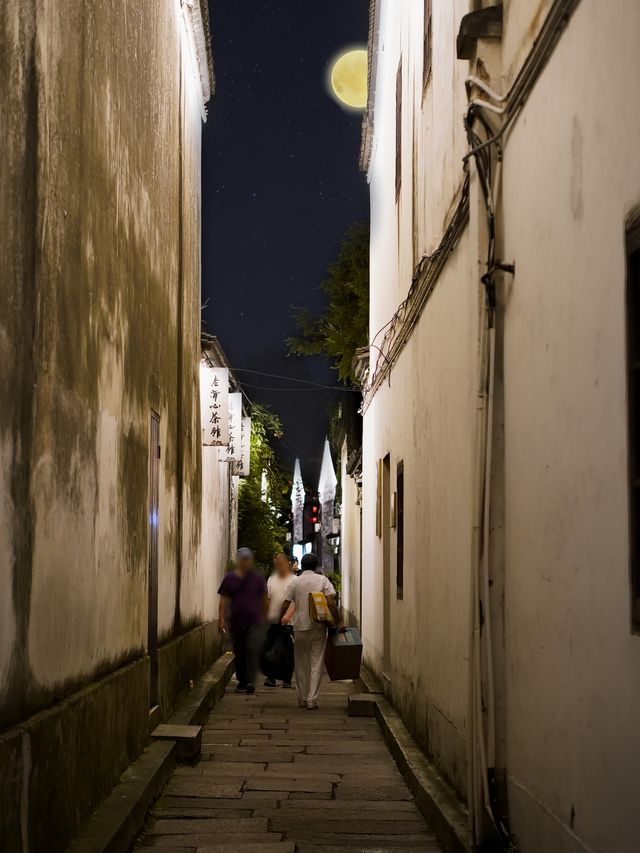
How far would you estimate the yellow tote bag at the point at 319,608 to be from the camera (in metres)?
14.9

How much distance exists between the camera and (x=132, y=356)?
9930mm

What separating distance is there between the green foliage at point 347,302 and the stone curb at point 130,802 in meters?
16.3

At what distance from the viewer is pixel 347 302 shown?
91.7 feet

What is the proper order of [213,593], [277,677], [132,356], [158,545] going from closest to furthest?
[132,356], [158,545], [277,677], [213,593]

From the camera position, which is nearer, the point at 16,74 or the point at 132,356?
the point at 16,74

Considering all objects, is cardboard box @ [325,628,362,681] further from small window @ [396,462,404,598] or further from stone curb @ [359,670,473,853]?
stone curb @ [359,670,473,853]

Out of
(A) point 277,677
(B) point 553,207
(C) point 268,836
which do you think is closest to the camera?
(B) point 553,207

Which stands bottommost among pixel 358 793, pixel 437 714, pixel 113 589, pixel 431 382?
pixel 358 793

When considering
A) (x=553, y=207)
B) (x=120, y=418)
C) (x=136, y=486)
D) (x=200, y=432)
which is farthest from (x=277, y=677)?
(x=553, y=207)

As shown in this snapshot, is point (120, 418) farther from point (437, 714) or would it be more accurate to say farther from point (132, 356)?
point (437, 714)

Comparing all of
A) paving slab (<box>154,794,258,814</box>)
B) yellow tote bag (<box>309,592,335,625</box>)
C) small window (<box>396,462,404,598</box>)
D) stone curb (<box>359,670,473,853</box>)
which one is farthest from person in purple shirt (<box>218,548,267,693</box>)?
paving slab (<box>154,794,258,814</box>)

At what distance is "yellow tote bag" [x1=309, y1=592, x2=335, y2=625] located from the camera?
14.9m

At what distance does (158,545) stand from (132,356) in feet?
9.27

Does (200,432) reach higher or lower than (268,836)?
higher
